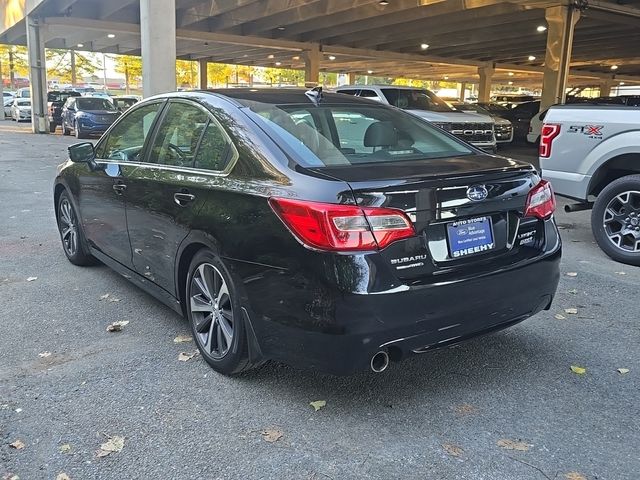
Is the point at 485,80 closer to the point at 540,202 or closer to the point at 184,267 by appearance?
the point at 540,202

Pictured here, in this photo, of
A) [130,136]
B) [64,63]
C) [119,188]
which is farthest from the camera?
[64,63]

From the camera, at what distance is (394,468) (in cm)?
261

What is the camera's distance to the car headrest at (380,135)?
3678 mm

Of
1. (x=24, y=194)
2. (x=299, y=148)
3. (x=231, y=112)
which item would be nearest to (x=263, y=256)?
(x=299, y=148)

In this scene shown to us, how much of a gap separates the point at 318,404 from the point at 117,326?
5.75 ft

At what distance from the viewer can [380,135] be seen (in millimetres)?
3756

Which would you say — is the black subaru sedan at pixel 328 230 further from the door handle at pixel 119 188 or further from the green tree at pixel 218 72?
the green tree at pixel 218 72

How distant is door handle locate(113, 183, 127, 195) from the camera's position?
4.30 meters

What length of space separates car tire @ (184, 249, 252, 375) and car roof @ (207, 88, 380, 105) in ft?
3.38

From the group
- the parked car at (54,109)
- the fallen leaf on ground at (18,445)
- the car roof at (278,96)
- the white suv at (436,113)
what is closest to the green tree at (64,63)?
the parked car at (54,109)

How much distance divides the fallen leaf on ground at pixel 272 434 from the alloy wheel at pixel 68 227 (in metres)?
3.32

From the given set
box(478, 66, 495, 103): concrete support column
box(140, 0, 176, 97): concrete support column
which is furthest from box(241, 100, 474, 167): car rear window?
box(478, 66, 495, 103): concrete support column

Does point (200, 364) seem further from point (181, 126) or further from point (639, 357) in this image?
point (639, 357)

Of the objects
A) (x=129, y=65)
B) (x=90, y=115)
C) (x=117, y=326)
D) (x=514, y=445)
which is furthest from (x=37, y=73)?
(x=514, y=445)
